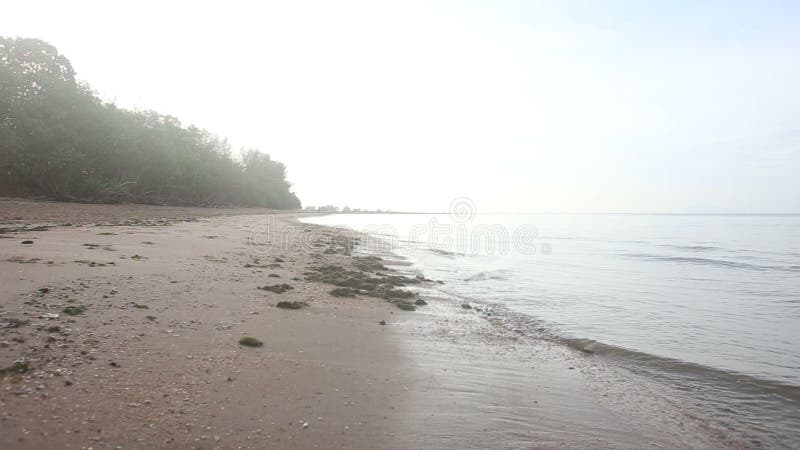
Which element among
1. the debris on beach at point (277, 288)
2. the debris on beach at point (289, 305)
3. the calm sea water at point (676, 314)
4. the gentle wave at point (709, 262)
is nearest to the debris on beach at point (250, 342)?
the debris on beach at point (289, 305)

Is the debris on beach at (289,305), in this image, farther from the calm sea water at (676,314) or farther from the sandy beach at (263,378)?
the calm sea water at (676,314)

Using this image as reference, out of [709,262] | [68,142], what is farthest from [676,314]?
[68,142]

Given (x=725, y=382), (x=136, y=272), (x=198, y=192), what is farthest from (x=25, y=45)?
(x=725, y=382)

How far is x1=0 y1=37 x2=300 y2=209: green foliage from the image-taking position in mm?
23125

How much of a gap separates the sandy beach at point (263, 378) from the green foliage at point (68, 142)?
22463mm

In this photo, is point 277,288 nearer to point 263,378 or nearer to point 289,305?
point 289,305

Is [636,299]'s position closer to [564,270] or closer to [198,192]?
[564,270]

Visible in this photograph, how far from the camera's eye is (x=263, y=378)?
348 centimetres

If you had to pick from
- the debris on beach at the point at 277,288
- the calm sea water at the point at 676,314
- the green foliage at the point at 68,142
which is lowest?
the calm sea water at the point at 676,314

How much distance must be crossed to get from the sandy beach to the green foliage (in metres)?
22.5

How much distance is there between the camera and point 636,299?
9789 millimetres

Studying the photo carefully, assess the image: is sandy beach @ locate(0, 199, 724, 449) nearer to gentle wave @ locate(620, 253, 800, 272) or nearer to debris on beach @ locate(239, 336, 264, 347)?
debris on beach @ locate(239, 336, 264, 347)

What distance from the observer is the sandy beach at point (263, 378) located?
2613 millimetres

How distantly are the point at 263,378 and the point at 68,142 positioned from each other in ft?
93.0
